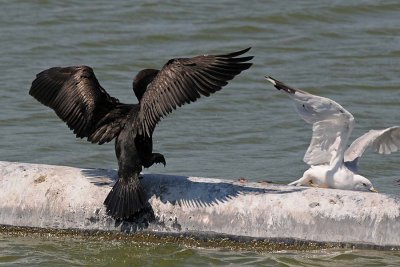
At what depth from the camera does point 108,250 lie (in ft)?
25.0

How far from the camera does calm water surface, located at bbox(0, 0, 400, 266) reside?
25.1 feet

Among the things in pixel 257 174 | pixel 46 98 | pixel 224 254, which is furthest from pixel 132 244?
pixel 257 174

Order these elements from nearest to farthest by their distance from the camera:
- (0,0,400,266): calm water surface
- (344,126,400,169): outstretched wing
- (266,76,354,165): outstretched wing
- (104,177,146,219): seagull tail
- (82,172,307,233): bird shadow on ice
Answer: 1. (104,177,146,219): seagull tail
2. (82,172,307,233): bird shadow on ice
3. (0,0,400,266): calm water surface
4. (266,76,354,165): outstretched wing
5. (344,126,400,169): outstretched wing

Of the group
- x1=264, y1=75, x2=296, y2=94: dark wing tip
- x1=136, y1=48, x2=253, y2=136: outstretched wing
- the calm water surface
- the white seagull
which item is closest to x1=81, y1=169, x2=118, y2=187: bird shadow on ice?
the calm water surface

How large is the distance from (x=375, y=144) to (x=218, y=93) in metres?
3.90

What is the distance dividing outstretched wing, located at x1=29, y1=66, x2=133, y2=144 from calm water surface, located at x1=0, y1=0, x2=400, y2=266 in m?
0.75

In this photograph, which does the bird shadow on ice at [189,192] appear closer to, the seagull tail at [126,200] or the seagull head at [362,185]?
the seagull tail at [126,200]

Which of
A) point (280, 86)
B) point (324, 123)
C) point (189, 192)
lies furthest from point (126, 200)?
point (324, 123)

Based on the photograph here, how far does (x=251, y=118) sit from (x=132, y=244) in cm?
415

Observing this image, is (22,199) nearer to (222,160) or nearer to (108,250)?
(108,250)

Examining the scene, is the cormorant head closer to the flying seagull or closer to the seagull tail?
the flying seagull

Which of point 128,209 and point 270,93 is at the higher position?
point 270,93

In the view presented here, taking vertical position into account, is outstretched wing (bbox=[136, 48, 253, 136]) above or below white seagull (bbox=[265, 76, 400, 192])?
above

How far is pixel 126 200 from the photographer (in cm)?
743
